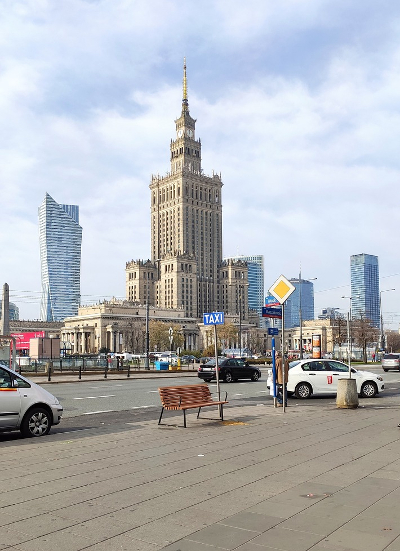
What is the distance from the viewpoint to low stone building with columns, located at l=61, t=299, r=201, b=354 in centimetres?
16058

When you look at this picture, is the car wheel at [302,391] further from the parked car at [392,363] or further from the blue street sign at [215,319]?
the parked car at [392,363]

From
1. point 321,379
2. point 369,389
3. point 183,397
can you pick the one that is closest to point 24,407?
point 183,397

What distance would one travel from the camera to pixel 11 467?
349 inches

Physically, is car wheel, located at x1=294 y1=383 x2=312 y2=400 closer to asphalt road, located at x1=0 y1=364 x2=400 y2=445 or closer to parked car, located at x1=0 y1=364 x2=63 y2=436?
asphalt road, located at x1=0 y1=364 x2=400 y2=445

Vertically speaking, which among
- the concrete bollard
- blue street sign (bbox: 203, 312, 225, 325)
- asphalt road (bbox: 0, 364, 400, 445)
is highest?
blue street sign (bbox: 203, 312, 225, 325)

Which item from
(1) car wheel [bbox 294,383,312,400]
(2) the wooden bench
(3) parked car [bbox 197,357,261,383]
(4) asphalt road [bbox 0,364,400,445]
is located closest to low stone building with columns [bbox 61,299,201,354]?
(3) parked car [bbox 197,357,261,383]

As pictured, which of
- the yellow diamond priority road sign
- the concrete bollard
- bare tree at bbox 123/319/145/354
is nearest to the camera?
the yellow diamond priority road sign

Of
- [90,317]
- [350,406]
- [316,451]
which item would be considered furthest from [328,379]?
[90,317]

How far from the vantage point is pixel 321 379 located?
21.9 metres

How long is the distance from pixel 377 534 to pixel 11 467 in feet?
18.5

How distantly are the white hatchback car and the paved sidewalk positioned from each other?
9.18 m

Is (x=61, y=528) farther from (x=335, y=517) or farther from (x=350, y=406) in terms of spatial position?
(x=350, y=406)

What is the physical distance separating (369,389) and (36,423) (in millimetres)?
14025

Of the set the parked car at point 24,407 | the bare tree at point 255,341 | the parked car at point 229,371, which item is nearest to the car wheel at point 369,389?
the parked car at point 229,371
